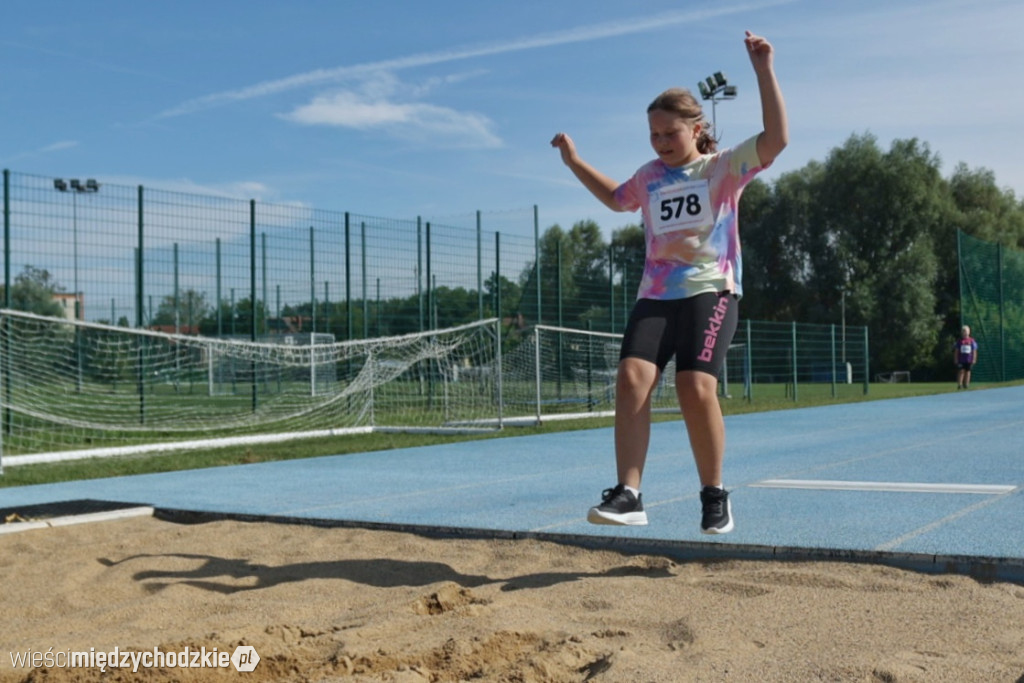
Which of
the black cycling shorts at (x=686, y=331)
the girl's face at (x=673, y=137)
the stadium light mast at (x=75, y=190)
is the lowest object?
the black cycling shorts at (x=686, y=331)

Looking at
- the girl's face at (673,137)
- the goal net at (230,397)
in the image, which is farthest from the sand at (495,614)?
the goal net at (230,397)

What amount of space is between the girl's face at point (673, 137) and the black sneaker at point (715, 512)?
1.18 meters

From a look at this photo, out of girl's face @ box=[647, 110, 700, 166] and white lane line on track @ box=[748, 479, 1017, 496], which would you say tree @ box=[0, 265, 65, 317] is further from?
girl's face @ box=[647, 110, 700, 166]

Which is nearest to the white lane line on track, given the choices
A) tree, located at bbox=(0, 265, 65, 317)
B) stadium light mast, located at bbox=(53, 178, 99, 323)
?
stadium light mast, located at bbox=(53, 178, 99, 323)

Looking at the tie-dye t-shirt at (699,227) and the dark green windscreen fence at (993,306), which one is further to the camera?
the dark green windscreen fence at (993,306)

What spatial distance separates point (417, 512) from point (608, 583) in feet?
6.64

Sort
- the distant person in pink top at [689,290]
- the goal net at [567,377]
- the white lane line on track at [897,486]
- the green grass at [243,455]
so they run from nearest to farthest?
the distant person in pink top at [689,290]
the white lane line on track at [897,486]
the green grass at [243,455]
the goal net at [567,377]

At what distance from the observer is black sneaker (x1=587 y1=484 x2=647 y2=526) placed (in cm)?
350

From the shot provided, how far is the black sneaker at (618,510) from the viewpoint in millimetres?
3498

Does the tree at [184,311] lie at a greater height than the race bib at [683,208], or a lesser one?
greater

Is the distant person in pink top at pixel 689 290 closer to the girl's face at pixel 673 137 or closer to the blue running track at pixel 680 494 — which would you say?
the girl's face at pixel 673 137

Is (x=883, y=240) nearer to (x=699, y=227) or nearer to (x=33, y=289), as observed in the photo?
(x=33, y=289)

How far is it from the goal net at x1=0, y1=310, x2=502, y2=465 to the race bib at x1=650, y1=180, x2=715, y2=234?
7515 mm

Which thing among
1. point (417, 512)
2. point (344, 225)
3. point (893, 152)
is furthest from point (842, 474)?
point (893, 152)
